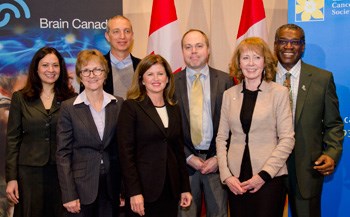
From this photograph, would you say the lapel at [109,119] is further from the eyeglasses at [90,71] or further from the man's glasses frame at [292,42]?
the man's glasses frame at [292,42]

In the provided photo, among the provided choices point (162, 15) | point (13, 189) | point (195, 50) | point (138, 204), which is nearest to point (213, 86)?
point (195, 50)

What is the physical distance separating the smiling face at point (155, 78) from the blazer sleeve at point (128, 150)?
219mm

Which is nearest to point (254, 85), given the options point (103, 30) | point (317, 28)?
point (317, 28)

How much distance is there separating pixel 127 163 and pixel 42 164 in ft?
2.71

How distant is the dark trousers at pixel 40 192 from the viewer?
3.22 meters

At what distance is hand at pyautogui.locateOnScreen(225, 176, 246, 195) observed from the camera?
280cm

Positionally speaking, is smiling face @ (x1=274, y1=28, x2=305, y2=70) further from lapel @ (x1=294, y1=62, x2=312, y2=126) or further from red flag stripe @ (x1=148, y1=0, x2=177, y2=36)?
red flag stripe @ (x1=148, y1=0, x2=177, y2=36)

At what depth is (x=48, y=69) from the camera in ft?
10.8

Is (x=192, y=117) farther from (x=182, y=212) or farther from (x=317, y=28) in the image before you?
(x=317, y=28)

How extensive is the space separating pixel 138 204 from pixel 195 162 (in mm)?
659

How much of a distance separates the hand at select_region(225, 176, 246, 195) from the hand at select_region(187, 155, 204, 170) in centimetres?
40

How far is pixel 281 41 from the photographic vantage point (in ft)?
10.3

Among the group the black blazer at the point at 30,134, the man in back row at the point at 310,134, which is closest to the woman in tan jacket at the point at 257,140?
the man in back row at the point at 310,134

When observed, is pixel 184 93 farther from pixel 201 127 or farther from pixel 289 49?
pixel 289 49
